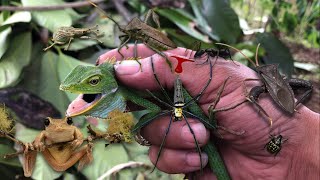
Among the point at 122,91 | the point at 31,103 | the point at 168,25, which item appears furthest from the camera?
the point at 168,25

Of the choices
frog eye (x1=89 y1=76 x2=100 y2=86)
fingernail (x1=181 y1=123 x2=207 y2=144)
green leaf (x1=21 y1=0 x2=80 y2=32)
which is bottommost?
green leaf (x1=21 y1=0 x2=80 y2=32)

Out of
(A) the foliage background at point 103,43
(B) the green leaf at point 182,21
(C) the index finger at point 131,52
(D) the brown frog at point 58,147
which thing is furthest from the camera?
(B) the green leaf at point 182,21

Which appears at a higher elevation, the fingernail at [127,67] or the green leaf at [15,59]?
the fingernail at [127,67]

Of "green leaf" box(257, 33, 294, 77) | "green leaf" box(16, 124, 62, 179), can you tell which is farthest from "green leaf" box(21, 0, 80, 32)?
"green leaf" box(257, 33, 294, 77)

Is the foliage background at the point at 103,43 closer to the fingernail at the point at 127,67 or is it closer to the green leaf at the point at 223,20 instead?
the green leaf at the point at 223,20

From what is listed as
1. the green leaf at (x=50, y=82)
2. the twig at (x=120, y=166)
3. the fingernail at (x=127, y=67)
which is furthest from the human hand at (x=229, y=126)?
the green leaf at (x=50, y=82)

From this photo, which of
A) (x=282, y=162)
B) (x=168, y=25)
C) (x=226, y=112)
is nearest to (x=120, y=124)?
(x=226, y=112)

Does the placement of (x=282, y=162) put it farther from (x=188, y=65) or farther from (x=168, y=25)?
(x=168, y=25)

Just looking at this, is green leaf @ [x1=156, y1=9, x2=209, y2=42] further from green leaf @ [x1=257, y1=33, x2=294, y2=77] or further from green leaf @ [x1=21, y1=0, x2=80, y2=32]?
green leaf @ [x1=21, y1=0, x2=80, y2=32]
